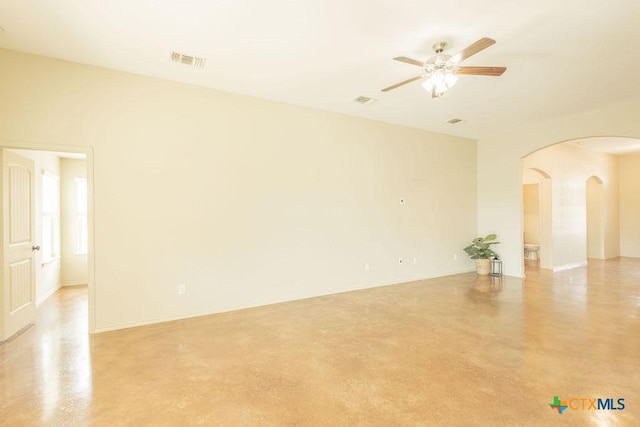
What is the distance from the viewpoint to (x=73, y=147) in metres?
3.44

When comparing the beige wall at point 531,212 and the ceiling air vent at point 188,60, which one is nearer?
the ceiling air vent at point 188,60

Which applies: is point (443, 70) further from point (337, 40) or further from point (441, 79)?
point (337, 40)

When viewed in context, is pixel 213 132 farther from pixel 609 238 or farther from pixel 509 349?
pixel 609 238

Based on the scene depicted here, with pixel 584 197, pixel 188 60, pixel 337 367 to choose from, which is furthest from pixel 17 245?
pixel 584 197

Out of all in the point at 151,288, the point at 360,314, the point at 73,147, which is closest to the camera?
the point at 73,147

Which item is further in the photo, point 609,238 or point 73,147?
point 609,238

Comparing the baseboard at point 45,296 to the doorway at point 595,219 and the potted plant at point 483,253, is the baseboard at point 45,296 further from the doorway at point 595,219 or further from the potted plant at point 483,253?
the doorway at point 595,219

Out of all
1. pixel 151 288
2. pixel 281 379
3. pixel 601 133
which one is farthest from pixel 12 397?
pixel 601 133

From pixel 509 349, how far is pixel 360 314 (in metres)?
1.73

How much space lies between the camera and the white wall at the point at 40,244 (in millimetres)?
4531

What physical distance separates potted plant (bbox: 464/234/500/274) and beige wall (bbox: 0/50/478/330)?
1.66 m

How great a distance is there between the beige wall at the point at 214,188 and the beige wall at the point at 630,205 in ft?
25.9

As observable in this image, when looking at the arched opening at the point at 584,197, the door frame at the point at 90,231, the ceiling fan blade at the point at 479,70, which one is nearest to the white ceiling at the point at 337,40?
the ceiling fan blade at the point at 479,70

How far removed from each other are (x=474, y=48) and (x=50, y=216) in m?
6.84
